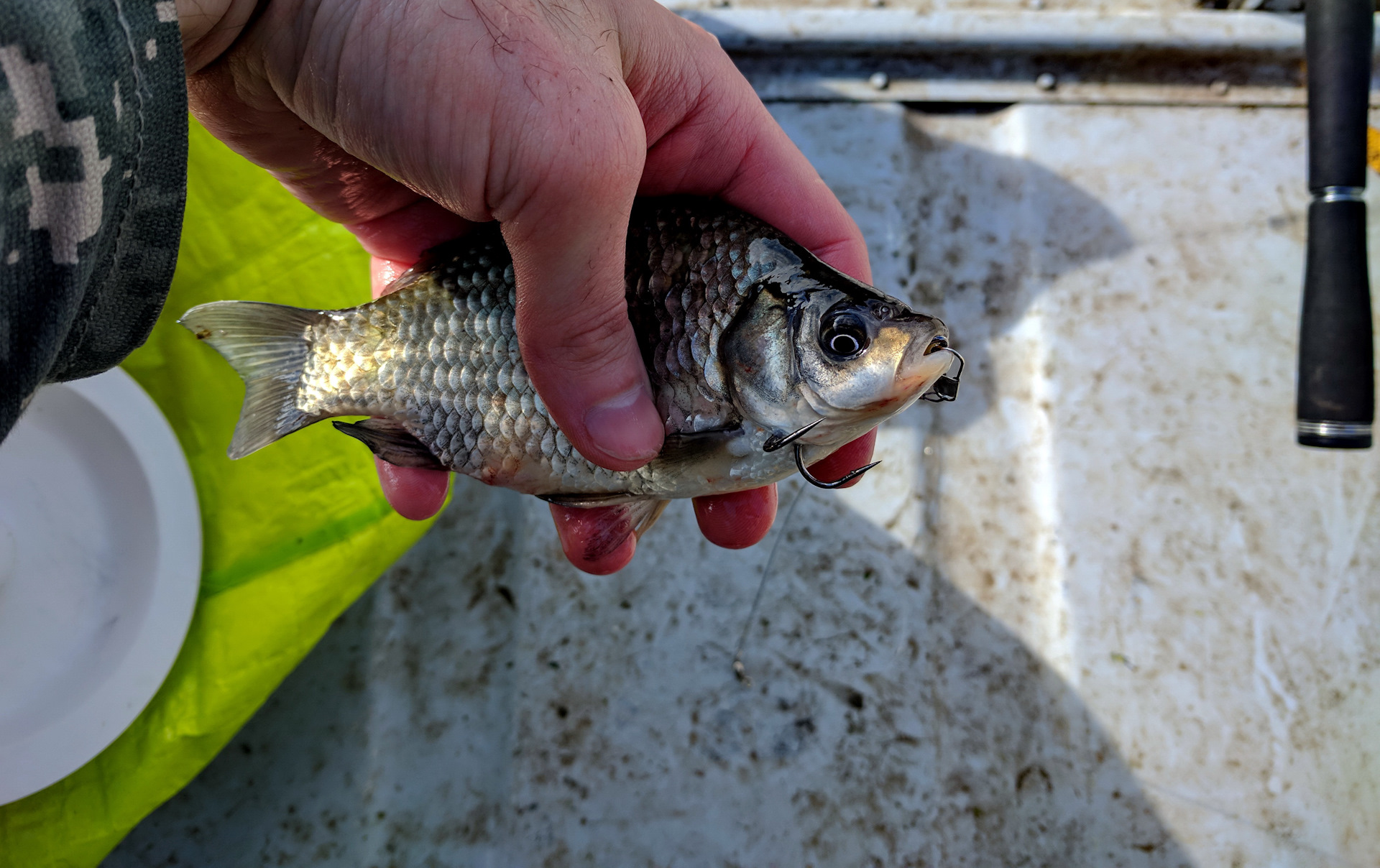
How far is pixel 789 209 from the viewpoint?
1558 mm

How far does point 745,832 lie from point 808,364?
1.26 m

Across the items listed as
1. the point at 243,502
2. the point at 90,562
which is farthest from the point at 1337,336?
the point at 90,562

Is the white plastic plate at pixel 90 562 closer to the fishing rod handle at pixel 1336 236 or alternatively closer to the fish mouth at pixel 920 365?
the fish mouth at pixel 920 365

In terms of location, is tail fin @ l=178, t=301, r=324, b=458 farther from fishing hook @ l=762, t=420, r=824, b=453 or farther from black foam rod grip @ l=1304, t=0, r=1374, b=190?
black foam rod grip @ l=1304, t=0, r=1374, b=190

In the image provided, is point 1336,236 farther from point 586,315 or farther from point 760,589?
point 586,315

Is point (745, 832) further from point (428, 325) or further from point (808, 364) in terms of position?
point (428, 325)

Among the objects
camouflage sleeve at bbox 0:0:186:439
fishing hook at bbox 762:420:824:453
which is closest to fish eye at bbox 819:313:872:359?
fishing hook at bbox 762:420:824:453

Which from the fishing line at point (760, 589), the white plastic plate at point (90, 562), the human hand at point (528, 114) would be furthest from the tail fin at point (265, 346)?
the fishing line at point (760, 589)

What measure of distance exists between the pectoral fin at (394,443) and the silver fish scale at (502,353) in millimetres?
21

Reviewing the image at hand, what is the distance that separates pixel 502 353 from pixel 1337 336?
73.4 inches

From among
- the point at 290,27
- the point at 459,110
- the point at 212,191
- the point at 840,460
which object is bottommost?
the point at 840,460

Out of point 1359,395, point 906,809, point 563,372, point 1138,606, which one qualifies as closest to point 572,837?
point 906,809

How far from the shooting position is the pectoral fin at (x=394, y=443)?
136 cm

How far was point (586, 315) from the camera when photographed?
3.66 ft
